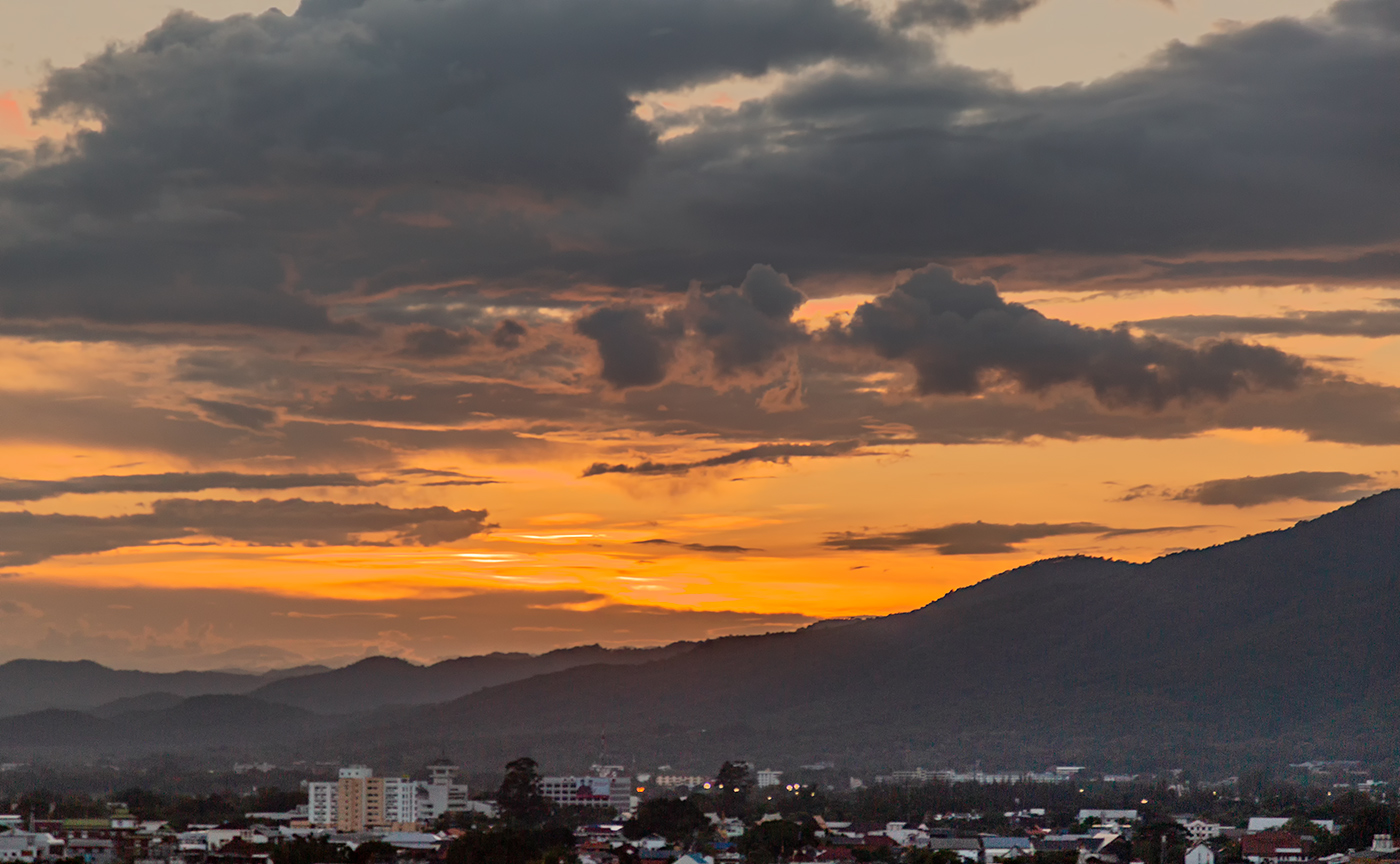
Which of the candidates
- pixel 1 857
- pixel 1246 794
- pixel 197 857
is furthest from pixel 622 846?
pixel 1246 794

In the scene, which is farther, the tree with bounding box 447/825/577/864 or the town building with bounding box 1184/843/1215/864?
the town building with bounding box 1184/843/1215/864

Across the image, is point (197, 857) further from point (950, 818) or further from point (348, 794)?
point (950, 818)

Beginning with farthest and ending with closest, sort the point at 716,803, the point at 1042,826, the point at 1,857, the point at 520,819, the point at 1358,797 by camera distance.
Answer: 1. the point at 1358,797
2. the point at 716,803
3. the point at 1042,826
4. the point at 520,819
5. the point at 1,857

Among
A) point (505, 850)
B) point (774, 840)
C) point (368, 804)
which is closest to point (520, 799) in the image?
point (368, 804)

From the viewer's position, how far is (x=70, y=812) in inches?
5017

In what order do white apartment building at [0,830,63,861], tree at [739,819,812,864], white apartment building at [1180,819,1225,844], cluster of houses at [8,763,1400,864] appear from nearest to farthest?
white apartment building at [0,830,63,861] < cluster of houses at [8,763,1400,864] < tree at [739,819,812,864] < white apartment building at [1180,819,1225,844]

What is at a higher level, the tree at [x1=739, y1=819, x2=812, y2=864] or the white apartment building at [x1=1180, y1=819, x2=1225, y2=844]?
the tree at [x1=739, y1=819, x2=812, y2=864]

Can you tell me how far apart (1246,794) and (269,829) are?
102m

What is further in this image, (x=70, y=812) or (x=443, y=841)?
(x=70, y=812)

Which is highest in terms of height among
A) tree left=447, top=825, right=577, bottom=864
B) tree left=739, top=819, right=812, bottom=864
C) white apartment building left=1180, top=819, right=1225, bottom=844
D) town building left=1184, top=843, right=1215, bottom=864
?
tree left=447, top=825, right=577, bottom=864

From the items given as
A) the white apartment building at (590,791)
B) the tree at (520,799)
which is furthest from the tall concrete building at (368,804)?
the white apartment building at (590,791)

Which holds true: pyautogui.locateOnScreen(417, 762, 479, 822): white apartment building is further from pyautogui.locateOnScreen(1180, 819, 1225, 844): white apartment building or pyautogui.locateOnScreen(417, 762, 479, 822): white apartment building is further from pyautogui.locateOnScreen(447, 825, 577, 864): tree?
pyautogui.locateOnScreen(1180, 819, 1225, 844): white apartment building

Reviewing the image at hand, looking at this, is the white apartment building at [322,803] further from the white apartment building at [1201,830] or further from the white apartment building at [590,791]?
the white apartment building at [1201,830]

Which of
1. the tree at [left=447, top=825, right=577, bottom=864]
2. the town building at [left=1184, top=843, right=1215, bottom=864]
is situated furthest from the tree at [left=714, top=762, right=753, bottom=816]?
the tree at [left=447, top=825, right=577, bottom=864]
